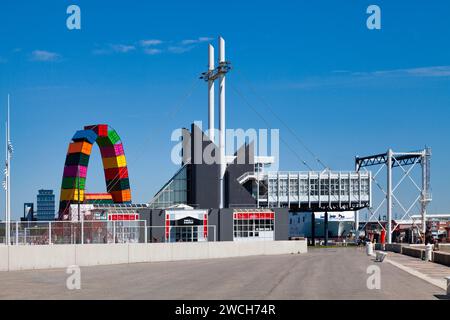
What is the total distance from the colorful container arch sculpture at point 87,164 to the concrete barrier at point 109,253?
33.0 meters

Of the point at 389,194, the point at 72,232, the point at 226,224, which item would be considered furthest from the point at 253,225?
the point at 72,232

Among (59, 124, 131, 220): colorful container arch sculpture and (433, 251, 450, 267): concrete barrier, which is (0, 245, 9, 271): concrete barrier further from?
(59, 124, 131, 220): colorful container arch sculpture

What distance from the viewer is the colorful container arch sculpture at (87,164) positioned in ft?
267

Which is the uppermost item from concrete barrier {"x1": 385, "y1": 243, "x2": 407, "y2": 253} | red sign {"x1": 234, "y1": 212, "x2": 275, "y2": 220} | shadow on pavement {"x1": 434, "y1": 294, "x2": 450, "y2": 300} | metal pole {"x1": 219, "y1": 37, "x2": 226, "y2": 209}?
metal pole {"x1": 219, "y1": 37, "x2": 226, "y2": 209}

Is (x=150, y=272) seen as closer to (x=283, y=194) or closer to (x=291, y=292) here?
(x=291, y=292)

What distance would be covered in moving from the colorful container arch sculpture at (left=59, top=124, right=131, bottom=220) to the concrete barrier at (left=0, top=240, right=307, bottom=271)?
33.0 m

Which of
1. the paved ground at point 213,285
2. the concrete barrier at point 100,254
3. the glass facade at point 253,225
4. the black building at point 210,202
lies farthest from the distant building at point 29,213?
the paved ground at point 213,285

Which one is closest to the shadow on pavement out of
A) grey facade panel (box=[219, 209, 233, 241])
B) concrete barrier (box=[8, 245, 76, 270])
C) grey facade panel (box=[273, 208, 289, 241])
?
concrete barrier (box=[8, 245, 76, 270])

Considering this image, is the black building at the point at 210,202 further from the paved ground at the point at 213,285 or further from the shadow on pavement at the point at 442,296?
the shadow on pavement at the point at 442,296

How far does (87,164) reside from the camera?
270 feet

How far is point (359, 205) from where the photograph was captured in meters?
105

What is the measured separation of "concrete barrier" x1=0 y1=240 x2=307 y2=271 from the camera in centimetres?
3136

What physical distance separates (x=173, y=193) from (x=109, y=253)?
5135cm

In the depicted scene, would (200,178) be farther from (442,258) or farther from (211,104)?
(442,258)
